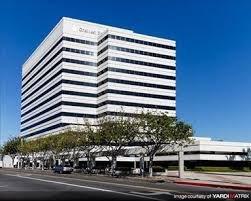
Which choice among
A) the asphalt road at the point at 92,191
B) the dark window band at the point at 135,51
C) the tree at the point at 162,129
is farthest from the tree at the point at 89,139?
the dark window band at the point at 135,51

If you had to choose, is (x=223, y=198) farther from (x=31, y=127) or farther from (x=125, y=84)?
(x=31, y=127)

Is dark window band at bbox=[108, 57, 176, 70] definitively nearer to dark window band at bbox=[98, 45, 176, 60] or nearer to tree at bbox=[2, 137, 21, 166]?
dark window band at bbox=[98, 45, 176, 60]

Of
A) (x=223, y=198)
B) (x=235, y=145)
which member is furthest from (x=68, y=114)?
(x=223, y=198)

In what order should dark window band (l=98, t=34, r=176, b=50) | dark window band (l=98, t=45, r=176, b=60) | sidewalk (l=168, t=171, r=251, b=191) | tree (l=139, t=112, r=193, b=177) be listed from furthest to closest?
dark window band (l=98, t=34, r=176, b=50)
dark window band (l=98, t=45, r=176, b=60)
tree (l=139, t=112, r=193, b=177)
sidewalk (l=168, t=171, r=251, b=191)

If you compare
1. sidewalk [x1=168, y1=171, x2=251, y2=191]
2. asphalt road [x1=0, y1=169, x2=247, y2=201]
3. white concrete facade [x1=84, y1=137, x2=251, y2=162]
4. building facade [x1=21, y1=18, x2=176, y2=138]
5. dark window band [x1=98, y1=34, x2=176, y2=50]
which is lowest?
asphalt road [x1=0, y1=169, x2=247, y2=201]

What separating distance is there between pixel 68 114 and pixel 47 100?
19.4 m

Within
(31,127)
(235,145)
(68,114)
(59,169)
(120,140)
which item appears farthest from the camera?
(31,127)

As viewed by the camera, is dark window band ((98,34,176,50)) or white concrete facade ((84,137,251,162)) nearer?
white concrete facade ((84,137,251,162))

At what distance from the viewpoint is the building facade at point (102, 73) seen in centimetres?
15138

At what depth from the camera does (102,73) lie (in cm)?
15488

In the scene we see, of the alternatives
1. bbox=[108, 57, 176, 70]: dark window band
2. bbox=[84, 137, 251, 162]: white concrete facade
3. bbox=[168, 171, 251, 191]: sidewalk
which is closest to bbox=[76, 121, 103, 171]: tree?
bbox=[84, 137, 251, 162]: white concrete facade

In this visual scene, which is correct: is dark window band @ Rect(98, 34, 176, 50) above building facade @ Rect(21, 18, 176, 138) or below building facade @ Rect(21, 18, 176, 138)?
above

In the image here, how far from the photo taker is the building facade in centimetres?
15138

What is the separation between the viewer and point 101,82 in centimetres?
15500
